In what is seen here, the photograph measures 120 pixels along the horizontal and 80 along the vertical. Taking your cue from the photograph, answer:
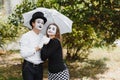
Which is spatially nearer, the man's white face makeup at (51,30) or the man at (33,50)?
the man at (33,50)

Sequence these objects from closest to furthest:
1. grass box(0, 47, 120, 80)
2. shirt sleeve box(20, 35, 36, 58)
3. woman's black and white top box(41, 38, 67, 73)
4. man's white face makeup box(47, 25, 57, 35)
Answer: shirt sleeve box(20, 35, 36, 58) < woman's black and white top box(41, 38, 67, 73) < man's white face makeup box(47, 25, 57, 35) < grass box(0, 47, 120, 80)

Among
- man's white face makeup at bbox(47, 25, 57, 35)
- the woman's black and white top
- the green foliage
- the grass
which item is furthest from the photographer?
the grass

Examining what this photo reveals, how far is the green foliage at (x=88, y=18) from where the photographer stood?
10.4 meters

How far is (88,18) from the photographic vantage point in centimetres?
1050

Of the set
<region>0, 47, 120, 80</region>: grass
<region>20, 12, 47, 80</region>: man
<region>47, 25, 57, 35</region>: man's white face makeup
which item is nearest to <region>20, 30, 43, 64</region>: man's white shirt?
<region>20, 12, 47, 80</region>: man

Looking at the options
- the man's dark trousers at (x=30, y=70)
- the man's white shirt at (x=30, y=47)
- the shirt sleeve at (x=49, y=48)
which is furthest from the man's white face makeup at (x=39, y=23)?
the man's dark trousers at (x=30, y=70)

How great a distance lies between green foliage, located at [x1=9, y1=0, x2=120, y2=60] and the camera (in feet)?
34.0

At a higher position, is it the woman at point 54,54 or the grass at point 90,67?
the woman at point 54,54

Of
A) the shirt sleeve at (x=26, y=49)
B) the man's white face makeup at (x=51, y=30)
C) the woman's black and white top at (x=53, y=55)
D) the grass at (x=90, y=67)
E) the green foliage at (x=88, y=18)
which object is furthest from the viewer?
the grass at (x=90, y=67)

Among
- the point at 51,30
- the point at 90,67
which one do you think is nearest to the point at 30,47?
the point at 51,30

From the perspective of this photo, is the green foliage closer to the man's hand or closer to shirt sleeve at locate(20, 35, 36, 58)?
the man's hand

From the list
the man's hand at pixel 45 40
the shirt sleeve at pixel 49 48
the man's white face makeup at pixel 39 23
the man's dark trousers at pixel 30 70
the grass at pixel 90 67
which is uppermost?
the man's white face makeup at pixel 39 23

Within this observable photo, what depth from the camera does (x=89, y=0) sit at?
10.3 m

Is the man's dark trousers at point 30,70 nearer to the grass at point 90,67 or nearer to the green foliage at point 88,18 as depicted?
the green foliage at point 88,18
